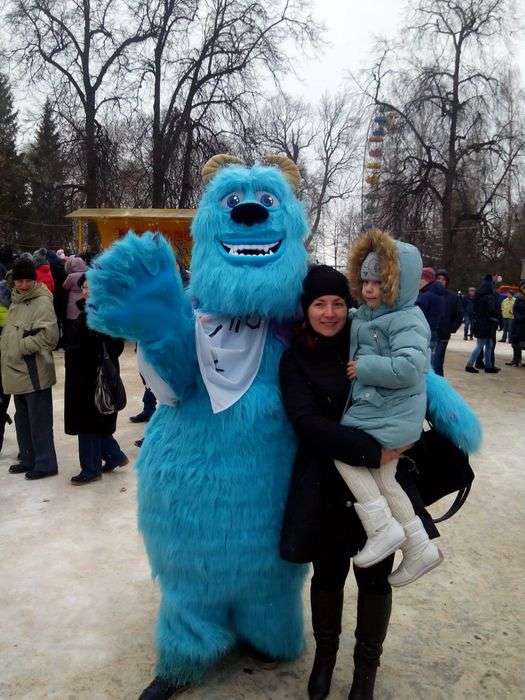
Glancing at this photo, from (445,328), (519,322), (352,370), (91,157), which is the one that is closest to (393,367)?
(352,370)

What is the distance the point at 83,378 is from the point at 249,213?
2.58 metres

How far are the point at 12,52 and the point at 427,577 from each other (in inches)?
582

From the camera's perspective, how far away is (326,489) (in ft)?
6.64

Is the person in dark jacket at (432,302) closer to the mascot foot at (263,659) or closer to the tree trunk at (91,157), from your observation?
the mascot foot at (263,659)

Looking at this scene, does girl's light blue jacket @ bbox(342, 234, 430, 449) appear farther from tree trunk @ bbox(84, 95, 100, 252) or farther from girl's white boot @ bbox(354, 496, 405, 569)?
tree trunk @ bbox(84, 95, 100, 252)

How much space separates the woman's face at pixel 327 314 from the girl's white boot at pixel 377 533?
1.97 ft

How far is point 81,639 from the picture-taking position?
98.5 inches

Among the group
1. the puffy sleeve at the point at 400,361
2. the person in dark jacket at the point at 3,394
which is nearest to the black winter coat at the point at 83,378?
the person in dark jacket at the point at 3,394

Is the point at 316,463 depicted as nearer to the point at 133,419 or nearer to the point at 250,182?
the point at 250,182

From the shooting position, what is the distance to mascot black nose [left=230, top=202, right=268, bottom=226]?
2.11 metres

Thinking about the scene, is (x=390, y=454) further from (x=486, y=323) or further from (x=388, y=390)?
(x=486, y=323)

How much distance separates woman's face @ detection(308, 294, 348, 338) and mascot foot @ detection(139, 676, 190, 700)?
1.39m

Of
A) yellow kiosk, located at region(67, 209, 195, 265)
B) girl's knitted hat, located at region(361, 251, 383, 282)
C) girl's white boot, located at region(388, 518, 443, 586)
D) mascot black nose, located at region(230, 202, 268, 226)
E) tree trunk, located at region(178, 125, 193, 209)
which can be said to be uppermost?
tree trunk, located at region(178, 125, 193, 209)

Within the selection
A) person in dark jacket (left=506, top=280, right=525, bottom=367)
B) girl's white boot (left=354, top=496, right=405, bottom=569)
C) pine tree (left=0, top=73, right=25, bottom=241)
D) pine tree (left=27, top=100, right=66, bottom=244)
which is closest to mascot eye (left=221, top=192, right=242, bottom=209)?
girl's white boot (left=354, top=496, right=405, bottom=569)
